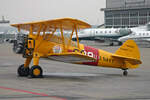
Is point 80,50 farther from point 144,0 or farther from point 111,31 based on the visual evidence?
point 144,0

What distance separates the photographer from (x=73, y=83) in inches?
435

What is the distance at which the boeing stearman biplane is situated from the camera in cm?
1195

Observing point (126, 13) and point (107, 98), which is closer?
point (107, 98)

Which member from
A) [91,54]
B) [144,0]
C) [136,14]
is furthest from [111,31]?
[144,0]

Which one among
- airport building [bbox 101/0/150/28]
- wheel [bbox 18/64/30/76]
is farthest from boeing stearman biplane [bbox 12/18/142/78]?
airport building [bbox 101/0/150/28]

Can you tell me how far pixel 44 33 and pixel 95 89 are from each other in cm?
369

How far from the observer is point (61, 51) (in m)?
12.3

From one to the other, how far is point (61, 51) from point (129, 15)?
88140 mm

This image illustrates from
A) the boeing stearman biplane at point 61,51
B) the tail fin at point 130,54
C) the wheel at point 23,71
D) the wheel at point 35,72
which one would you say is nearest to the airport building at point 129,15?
the tail fin at point 130,54

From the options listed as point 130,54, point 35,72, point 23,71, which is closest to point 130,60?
point 130,54

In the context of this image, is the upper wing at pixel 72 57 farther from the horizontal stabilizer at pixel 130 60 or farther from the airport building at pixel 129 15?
the airport building at pixel 129 15

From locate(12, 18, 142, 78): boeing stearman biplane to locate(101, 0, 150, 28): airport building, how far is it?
8276 centimetres

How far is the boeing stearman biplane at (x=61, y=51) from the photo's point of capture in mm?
11945

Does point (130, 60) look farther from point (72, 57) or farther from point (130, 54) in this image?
point (72, 57)
